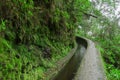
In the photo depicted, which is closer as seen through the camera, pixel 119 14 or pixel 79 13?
pixel 79 13

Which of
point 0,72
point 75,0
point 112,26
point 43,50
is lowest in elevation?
point 112,26

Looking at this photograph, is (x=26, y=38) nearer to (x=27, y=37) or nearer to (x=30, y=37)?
(x=27, y=37)

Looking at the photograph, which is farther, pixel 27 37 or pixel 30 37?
pixel 30 37

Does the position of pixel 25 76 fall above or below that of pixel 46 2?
below

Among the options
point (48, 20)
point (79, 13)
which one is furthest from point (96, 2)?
point (48, 20)

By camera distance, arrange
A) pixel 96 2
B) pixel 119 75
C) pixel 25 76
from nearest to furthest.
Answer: pixel 25 76, pixel 119 75, pixel 96 2

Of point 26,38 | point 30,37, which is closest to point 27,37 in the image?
point 26,38

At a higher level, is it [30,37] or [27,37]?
[27,37]

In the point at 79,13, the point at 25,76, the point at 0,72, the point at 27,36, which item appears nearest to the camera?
the point at 0,72

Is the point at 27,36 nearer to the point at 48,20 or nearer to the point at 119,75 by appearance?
the point at 48,20

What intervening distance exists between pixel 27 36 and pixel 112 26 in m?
22.2

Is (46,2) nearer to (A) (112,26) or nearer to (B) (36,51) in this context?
(B) (36,51)

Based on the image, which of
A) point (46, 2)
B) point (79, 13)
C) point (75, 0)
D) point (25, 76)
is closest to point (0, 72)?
point (25, 76)

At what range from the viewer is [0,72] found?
6.00 metres
